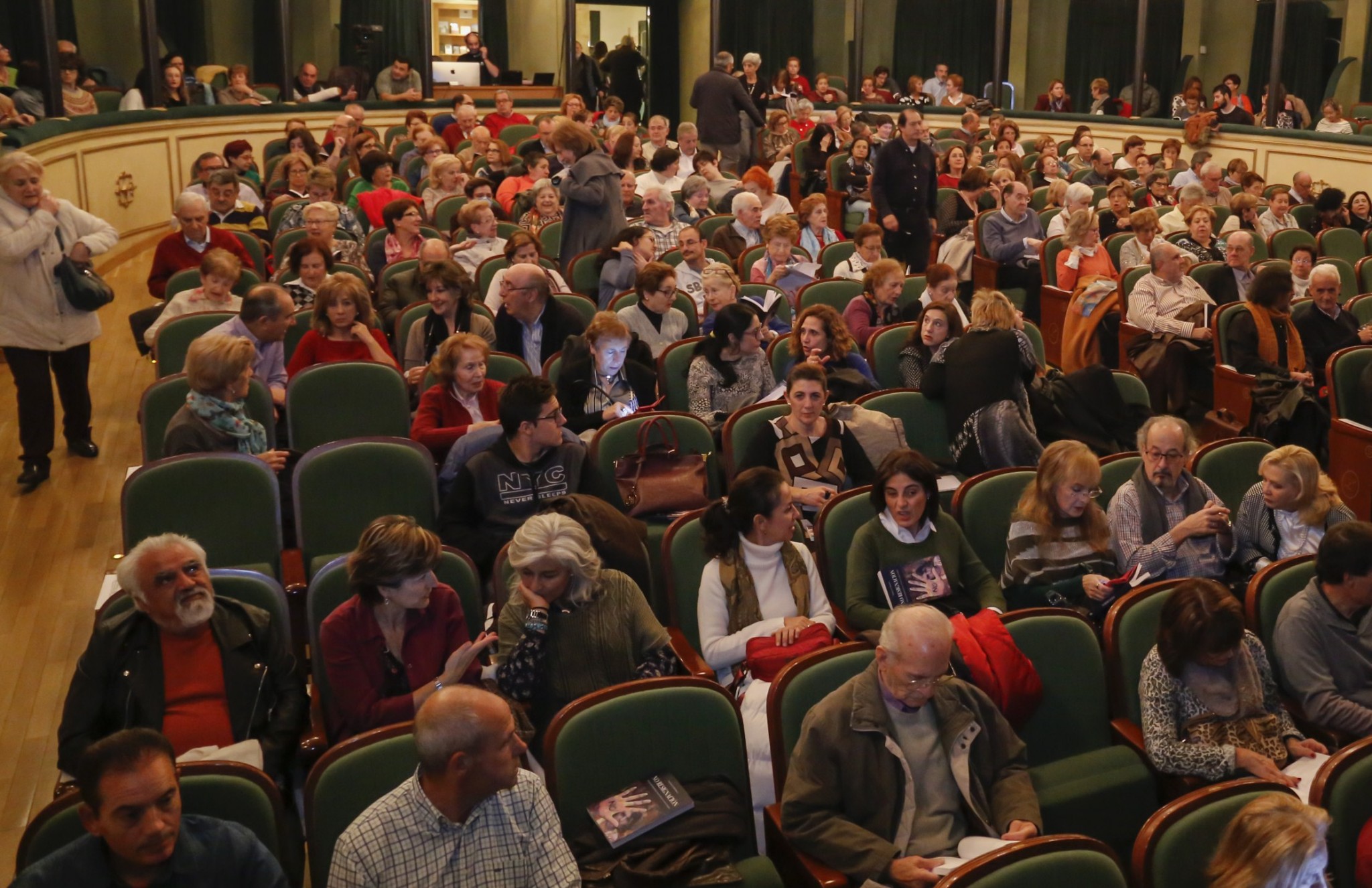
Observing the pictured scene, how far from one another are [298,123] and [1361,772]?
874 centimetres

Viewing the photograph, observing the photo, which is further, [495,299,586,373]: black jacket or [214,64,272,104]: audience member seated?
[214,64,272,104]: audience member seated

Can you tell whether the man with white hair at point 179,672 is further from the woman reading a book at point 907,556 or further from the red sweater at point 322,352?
the red sweater at point 322,352

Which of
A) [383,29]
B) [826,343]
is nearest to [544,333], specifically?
[826,343]

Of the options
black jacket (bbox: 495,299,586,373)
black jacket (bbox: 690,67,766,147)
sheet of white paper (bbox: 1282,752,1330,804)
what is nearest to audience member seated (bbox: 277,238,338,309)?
black jacket (bbox: 495,299,586,373)

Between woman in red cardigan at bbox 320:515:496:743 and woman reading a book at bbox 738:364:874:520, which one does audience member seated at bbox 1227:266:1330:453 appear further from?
woman in red cardigan at bbox 320:515:496:743

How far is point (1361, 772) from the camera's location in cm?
269

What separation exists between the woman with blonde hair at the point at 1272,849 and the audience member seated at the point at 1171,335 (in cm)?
462

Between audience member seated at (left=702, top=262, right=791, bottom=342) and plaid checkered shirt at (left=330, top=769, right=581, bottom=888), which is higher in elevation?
audience member seated at (left=702, top=262, right=791, bottom=342)

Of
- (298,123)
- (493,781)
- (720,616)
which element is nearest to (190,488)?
(720,616)

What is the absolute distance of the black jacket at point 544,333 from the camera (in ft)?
17.8

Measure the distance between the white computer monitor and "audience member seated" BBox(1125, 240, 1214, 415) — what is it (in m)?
10.9

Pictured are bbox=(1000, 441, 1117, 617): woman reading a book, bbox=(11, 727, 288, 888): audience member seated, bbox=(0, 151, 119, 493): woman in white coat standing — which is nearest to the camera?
bbox=(11, 727, 288, 888): audience member seated

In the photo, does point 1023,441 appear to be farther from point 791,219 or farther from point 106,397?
point 106,397

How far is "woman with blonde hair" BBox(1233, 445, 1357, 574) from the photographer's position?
3.93 m
